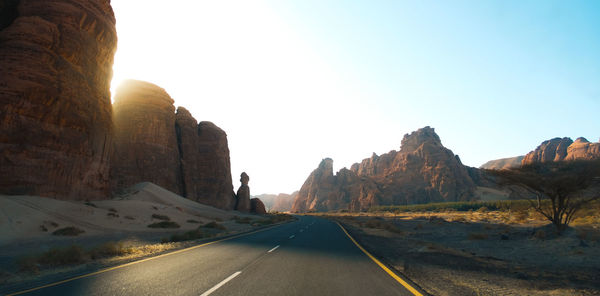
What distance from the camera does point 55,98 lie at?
25625 millimetres

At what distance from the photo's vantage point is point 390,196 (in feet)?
423

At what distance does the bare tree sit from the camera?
670 inches

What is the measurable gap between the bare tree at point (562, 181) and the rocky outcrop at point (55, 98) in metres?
34.9

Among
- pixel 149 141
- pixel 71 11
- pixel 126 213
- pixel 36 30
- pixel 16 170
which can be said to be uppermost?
pixel 71 11

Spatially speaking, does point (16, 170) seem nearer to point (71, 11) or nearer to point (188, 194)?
point (71, 11)

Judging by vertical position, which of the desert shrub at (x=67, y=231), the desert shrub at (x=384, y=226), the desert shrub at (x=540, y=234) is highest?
the desert shrub at (x=540, y=234)

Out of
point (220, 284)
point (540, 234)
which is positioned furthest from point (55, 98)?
point (540, 234)

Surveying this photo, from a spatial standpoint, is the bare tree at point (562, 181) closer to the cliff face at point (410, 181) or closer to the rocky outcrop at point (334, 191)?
the rocky outcrop at point (334, 191)

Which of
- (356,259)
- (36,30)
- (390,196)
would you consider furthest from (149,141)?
(390,196)

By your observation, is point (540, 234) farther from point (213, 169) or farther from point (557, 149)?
point (557, 149)

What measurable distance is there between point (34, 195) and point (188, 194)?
34668 millimetres

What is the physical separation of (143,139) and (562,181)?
52669mm

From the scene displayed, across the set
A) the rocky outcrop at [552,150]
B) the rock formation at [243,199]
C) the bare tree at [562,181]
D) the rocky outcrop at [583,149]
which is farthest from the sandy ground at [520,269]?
the rocky outcrop at [552,150]

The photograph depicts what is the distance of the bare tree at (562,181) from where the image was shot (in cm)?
1702
